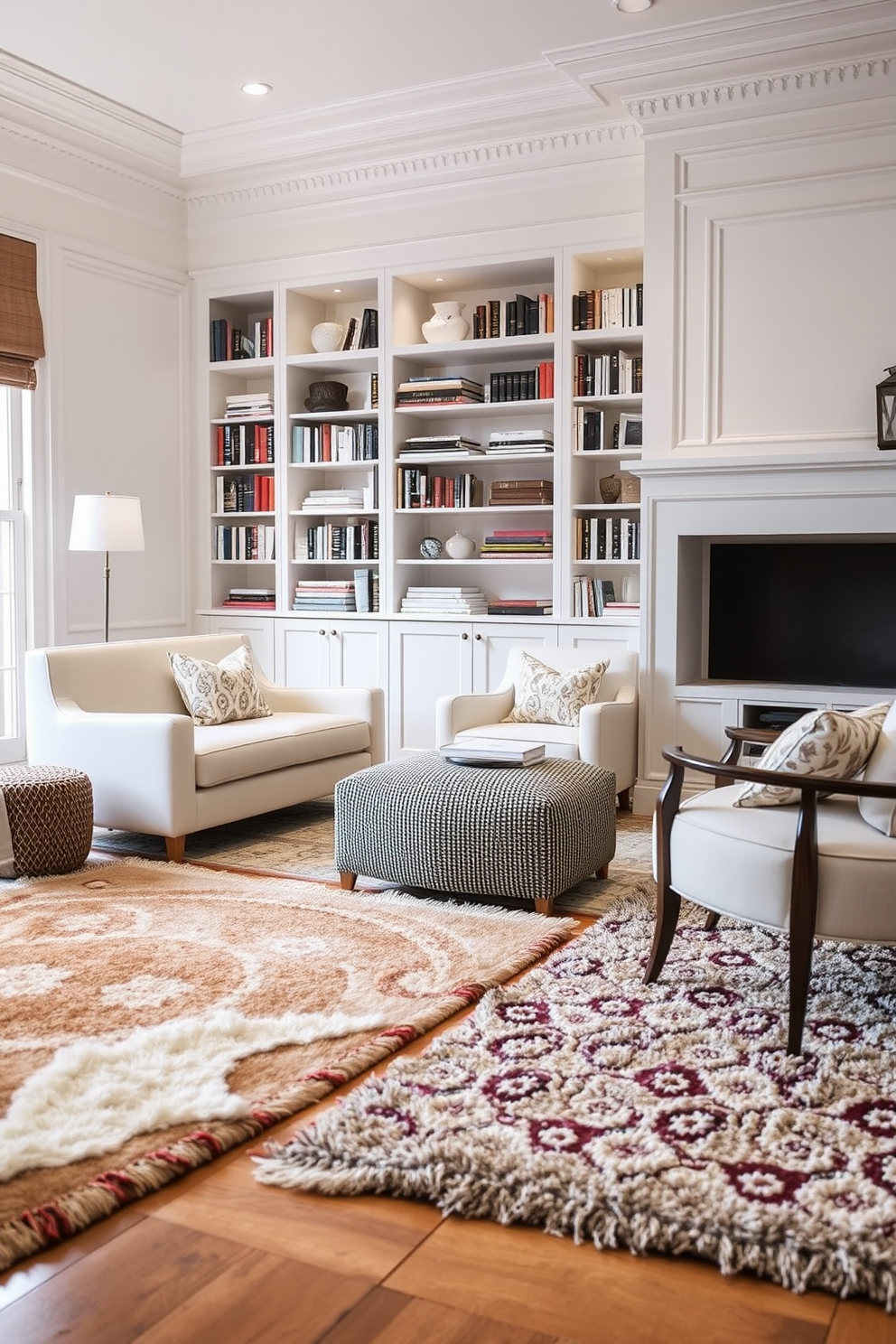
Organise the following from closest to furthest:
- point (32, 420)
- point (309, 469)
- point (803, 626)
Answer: point (803, 626) < point (32, 420) < point (309, 469)

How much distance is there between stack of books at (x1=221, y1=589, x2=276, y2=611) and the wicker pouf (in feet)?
8.15

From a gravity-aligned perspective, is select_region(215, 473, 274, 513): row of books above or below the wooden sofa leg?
above

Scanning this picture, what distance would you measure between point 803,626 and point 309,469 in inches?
108

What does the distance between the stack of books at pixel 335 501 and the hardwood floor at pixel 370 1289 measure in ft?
15.2

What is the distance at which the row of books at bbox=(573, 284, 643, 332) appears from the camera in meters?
5.45

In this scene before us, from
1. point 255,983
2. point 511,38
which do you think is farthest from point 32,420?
point 255,983

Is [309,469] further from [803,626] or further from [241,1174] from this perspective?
[241,1174]

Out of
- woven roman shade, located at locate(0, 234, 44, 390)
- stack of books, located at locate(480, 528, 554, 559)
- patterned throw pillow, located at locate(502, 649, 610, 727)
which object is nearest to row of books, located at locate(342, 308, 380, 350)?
stack of books, located at locate(480, 528, 554, 559)

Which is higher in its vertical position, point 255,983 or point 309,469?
point 309,469

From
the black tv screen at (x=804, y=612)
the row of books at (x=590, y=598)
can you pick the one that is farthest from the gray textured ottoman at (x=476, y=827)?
the row of books at (x=590, y=598)

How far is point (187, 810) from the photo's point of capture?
430 centimetres

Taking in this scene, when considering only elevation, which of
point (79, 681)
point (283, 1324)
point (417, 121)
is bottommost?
point (283, 1324)

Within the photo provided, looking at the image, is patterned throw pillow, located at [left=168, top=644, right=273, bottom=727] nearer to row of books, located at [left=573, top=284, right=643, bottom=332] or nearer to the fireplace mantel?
the fireplace mantel

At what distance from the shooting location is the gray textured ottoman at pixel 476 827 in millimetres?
3611
